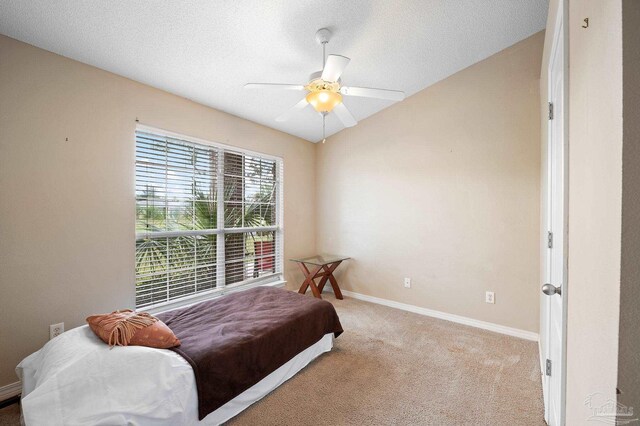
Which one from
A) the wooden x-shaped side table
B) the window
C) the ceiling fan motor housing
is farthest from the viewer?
the wooden x-shaped side table

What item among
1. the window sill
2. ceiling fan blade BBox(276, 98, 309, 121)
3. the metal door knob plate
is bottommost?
the window sill

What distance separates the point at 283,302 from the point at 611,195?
2281 millimetres

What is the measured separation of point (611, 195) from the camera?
2.01 ft

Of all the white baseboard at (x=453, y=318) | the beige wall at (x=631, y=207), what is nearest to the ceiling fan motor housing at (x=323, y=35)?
the beige wall at (x=631, y=207)

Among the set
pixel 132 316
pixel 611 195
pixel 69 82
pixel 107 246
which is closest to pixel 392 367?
pixel 132 316

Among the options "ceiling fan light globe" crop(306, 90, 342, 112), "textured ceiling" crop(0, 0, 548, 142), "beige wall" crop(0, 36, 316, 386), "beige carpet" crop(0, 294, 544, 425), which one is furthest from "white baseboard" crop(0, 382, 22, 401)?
"ceiling fan light globe" crop(306, 90, 342, 112)

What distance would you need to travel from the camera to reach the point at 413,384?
6.78 feet

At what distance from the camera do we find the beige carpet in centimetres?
174

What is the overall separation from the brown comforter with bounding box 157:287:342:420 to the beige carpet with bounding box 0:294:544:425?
9.5 inches

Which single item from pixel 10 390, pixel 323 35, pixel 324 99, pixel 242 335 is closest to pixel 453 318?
pixel 242 335

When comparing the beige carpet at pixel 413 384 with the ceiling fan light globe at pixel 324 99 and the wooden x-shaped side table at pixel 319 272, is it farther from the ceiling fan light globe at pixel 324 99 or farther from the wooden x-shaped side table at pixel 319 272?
the ceiling fan light globe at pixel 324 99

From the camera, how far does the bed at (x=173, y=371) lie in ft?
4.10

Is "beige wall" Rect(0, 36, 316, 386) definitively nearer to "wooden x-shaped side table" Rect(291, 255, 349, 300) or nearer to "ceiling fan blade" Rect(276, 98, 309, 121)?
"ceiling fan blade" Rect(276, 98, 309, 121)

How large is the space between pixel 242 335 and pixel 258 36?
84.4 inches
